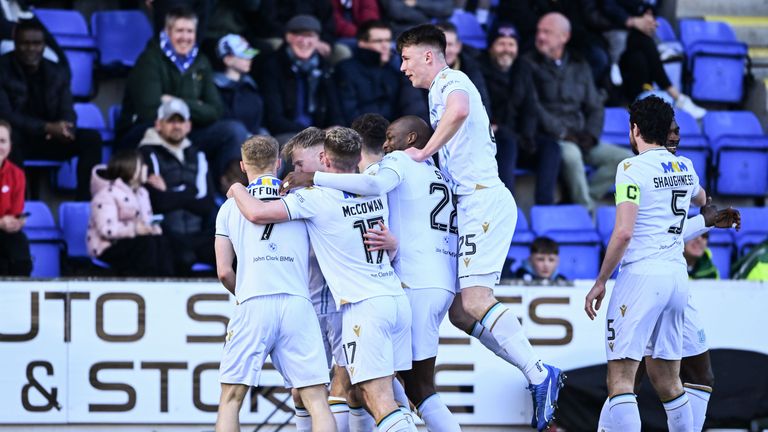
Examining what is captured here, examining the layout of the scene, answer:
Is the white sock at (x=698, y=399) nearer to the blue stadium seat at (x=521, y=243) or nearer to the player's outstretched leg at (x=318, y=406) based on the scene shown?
the player's outstretched leg at (x=318, y=406)

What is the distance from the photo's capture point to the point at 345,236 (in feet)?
26.9

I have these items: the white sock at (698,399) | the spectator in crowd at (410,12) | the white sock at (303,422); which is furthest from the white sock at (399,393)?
the spectator in crowd at (410,12)

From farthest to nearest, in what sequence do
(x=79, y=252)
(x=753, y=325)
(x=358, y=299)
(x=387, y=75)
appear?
1. (x=387, y=75)
2. (x=79, y=252)
3. (x=753, y=325)
4. (x=358, y=299)

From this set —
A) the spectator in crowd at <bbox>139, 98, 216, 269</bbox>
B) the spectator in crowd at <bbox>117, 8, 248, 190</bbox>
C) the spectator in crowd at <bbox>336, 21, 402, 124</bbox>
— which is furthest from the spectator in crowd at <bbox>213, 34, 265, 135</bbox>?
the spectator in crowd at <bbox>336, 21, 402, 124</bbox>

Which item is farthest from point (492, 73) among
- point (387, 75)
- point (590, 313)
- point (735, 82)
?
point (590, 313)

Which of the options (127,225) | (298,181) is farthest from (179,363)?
(298,181)

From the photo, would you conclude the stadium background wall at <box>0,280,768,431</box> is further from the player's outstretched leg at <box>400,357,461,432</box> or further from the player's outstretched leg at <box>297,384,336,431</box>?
the player's outstretched leg at <box>297,384,336,431</box>

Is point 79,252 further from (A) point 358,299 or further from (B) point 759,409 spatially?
(B) point 759,409

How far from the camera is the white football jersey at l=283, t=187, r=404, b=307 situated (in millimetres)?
8180

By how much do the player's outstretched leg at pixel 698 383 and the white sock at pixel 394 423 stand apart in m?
2.26

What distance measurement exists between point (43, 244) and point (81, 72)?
2408 millimetres

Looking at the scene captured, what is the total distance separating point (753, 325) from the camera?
11.4 meters

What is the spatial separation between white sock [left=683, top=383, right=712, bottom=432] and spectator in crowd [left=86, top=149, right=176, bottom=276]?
4.67 metres

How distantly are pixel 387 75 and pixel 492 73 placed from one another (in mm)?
1241
